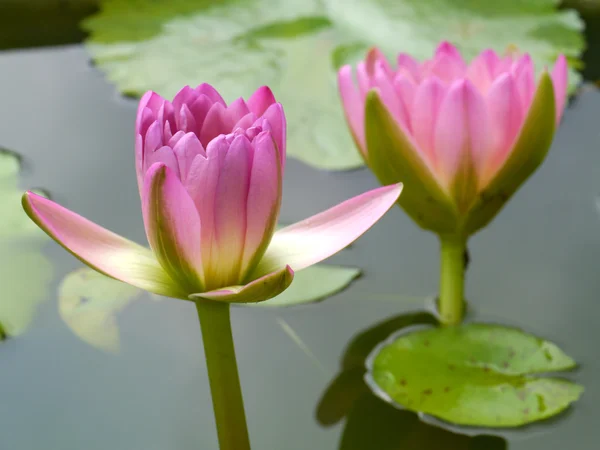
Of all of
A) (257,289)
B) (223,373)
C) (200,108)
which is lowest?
(223,373)

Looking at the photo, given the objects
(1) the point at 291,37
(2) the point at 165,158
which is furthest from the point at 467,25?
(2) the point at 165,158

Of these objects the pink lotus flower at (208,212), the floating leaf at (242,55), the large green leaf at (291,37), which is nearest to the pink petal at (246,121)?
the pink lotus flower at (208,212)

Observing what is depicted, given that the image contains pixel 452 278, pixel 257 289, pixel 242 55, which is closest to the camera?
pixel 257 289

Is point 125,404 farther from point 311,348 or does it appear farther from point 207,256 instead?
point 207,256

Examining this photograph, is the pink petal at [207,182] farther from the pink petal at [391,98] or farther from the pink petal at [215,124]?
the pink petal at [391,98]

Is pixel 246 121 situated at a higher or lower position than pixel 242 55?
higher

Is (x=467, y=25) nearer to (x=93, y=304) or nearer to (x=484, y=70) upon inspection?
(x=484, y=70)

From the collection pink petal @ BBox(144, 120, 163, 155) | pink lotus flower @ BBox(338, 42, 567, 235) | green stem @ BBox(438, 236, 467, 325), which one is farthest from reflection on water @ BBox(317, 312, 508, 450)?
pink petal @ BBox(144, 120, 163, 155)
